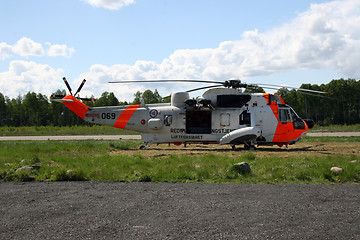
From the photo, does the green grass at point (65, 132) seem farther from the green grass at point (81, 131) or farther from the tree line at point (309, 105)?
the tree line at point (309, 105)

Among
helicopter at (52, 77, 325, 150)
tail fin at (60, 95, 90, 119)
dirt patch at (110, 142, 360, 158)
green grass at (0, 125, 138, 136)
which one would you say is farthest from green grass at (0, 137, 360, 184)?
green grass at (0, 125, 138, 136)

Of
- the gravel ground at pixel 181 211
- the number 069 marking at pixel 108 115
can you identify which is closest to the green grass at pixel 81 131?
the number 069 marking at pixel 108 115

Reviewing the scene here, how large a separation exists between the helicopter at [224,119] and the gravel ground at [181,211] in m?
10.1

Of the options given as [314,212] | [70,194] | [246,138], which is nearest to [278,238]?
[314,212]

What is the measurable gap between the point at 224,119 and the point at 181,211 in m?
13.0

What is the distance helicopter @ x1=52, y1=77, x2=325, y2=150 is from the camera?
18.1 meters

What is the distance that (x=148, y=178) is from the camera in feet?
30.8

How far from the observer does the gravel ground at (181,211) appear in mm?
4770

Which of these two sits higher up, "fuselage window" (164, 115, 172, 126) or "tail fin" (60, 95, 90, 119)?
"tail fin" (60, 95, 90, 119)

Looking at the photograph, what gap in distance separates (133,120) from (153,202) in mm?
13565

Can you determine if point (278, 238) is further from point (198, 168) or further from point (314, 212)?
point (198, 168)

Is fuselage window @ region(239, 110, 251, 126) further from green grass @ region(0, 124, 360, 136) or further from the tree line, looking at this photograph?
the tree line

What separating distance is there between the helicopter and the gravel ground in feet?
33.1

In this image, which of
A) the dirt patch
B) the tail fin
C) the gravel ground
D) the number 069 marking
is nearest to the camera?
the gravel ground
